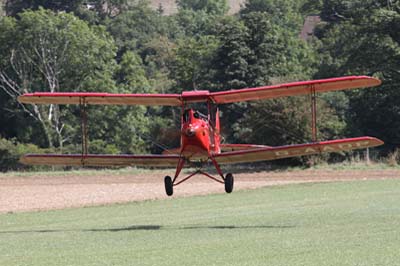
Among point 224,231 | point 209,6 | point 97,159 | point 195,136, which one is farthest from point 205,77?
point 209,6

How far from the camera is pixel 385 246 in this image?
22547 mm

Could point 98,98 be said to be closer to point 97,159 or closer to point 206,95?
point 97,159

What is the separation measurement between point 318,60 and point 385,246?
233ft

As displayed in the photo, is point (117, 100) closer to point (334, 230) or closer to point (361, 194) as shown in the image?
point (334, 230)

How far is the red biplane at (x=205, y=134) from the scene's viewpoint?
2712 centimetres

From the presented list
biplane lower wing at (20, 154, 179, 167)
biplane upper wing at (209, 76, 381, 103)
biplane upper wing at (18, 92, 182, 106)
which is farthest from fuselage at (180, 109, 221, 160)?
biplane lower wing at (20, 154, 179, 167)

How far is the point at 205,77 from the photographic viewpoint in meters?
73.8

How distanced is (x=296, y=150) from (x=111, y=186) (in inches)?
960

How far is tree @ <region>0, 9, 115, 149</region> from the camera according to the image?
76.3 metres

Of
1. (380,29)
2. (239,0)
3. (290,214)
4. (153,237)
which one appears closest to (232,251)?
A: (153,237)

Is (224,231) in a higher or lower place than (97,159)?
lower

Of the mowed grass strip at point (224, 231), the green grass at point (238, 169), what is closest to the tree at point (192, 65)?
the green grass at point (238, 169)

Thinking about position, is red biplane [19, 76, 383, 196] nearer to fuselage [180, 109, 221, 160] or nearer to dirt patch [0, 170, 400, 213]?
fuselage [180, 109, 221, 160]

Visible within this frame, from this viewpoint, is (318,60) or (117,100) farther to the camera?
(318,60)
